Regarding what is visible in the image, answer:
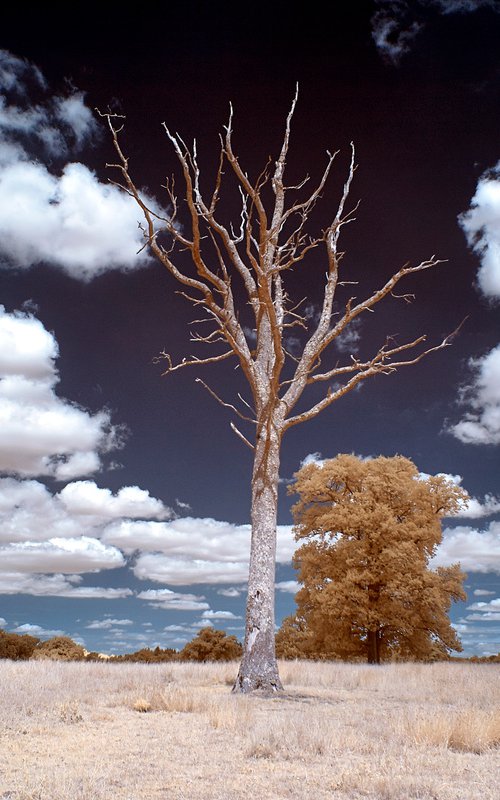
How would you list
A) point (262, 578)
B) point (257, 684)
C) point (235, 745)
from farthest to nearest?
point (262, 578)
point (257, 684)
point (235, 745)

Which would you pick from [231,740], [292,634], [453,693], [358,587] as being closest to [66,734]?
[231,740]

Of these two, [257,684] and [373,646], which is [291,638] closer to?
[373,646]

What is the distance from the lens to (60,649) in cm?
2814

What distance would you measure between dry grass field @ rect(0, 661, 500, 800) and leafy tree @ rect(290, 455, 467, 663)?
1040 cm

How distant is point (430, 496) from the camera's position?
81.5 feet

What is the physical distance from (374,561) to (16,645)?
1648 centimetres

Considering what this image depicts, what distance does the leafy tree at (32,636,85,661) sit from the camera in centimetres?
2706

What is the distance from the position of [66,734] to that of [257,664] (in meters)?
5.73

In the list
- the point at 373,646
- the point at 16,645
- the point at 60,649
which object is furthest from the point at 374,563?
the point at 16,645

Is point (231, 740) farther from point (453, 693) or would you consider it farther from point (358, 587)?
point (358, 587)

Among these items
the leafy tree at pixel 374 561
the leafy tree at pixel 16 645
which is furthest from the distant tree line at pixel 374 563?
the leafy tree at pixel 16 645

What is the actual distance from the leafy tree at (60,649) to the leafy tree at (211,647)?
4.48m

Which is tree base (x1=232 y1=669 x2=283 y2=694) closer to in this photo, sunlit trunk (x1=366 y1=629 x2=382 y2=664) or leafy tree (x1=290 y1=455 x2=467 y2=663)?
leafy tree (x1=290 y1=455 x2=467 y2=663)

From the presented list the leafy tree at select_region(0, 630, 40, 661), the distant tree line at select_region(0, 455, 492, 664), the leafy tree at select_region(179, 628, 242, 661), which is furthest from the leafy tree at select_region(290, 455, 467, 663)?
the leafy tree at select_region(0, 630, 40, 661)
